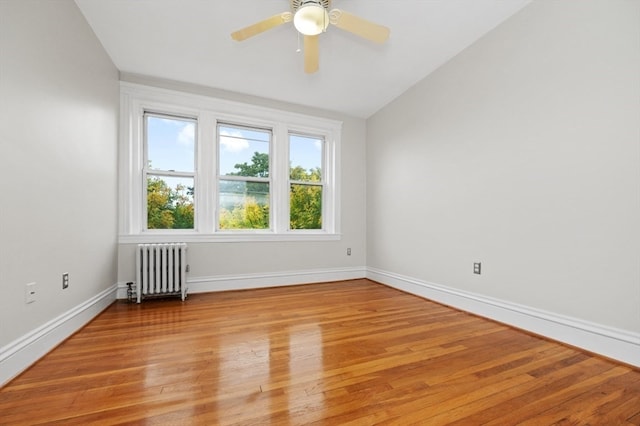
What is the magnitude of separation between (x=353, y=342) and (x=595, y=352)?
1604 millimetres

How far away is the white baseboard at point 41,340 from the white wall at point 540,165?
333 cm

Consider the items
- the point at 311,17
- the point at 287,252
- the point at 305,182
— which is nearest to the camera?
the point at 311,17

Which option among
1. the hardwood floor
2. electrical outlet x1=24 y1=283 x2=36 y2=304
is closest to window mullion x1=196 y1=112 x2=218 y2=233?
the hardwood floor

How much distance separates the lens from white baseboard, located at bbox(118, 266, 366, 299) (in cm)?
342

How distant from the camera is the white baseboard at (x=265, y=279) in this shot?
135 inches

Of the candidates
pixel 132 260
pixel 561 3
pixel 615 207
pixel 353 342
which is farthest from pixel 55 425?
pixel 561 3

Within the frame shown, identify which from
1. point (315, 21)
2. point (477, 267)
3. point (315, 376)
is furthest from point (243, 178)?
point (477, 267)

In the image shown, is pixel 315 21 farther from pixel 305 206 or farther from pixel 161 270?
pixel 161 270

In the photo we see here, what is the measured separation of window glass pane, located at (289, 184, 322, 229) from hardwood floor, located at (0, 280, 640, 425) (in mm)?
1808

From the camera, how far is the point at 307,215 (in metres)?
4.21

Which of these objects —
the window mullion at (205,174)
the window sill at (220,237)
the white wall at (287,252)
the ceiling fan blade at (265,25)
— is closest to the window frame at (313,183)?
the window sill at (220,237)

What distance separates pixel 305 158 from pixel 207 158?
1397mm

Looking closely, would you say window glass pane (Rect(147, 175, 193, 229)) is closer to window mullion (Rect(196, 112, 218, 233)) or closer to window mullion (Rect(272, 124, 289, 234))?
window mullion (Rect(196, 112, 218, 233))

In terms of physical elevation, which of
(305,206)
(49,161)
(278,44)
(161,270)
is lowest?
(161,270)
